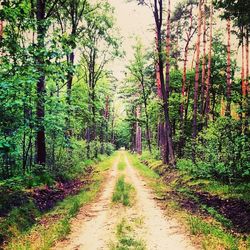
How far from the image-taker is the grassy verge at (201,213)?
6.41m

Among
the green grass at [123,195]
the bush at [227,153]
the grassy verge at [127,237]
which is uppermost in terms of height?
the bush at [227,153]

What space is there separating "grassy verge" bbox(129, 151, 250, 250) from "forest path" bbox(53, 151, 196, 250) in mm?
391

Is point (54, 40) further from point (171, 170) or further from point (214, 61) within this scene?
point (214, 61)

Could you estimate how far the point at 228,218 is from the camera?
841 centimetres

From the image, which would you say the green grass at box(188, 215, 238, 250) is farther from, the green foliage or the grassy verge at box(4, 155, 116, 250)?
the green foliage

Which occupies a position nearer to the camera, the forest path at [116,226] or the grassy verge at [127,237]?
the grassy verge at [127,237]

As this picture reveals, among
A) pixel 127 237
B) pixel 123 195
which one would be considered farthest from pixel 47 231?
pixel 123 195

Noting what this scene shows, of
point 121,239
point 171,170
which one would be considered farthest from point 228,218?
point 171,170

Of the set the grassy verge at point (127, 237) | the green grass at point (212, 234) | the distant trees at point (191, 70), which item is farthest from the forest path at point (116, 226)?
the distant trees at point (191, 70)

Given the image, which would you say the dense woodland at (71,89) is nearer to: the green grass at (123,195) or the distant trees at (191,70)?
the distant trees at (191,70)

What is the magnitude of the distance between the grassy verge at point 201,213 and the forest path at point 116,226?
1.28 feet

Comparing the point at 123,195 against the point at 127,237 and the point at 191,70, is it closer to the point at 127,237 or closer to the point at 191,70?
the point at 127,237

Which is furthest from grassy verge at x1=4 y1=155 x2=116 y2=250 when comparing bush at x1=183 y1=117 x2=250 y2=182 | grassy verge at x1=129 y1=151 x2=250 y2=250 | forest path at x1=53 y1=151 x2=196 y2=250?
bush at x1=183 y1=117 x2=250 y2=182

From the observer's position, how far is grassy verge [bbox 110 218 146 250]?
614cm
